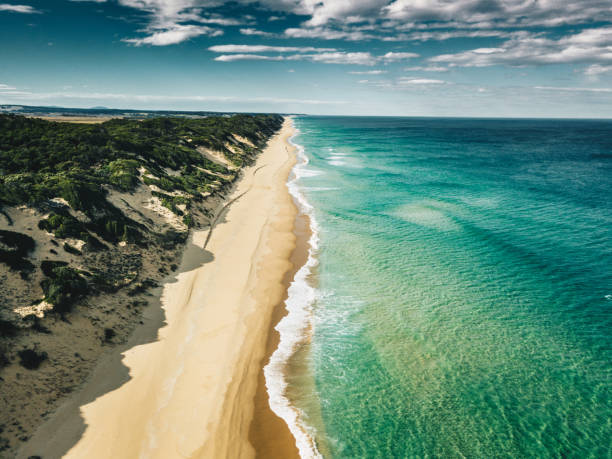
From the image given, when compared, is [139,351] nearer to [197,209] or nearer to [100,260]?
[100,260]

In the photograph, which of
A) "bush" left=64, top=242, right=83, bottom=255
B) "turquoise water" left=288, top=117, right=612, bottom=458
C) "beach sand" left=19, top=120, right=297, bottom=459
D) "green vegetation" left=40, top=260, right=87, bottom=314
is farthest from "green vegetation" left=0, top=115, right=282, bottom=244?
"turquoise water" left=288, top=117, right=612, bottom=458

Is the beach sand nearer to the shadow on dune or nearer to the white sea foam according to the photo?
the shadow on dune

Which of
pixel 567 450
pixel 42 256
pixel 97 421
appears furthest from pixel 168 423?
pixel 567 450

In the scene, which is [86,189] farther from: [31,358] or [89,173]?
[31,358]

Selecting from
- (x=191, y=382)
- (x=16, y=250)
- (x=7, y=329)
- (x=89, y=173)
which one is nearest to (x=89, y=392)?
(x=191, y=382)

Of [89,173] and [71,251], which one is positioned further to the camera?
[89,173]

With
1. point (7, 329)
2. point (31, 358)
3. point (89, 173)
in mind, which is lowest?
point (31, 358)

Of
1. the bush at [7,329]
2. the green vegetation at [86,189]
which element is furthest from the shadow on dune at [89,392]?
the bush at [7,329]

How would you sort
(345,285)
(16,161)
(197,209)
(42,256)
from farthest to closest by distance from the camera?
(197,209) < (16,161) < (345,285) < (42,256)
